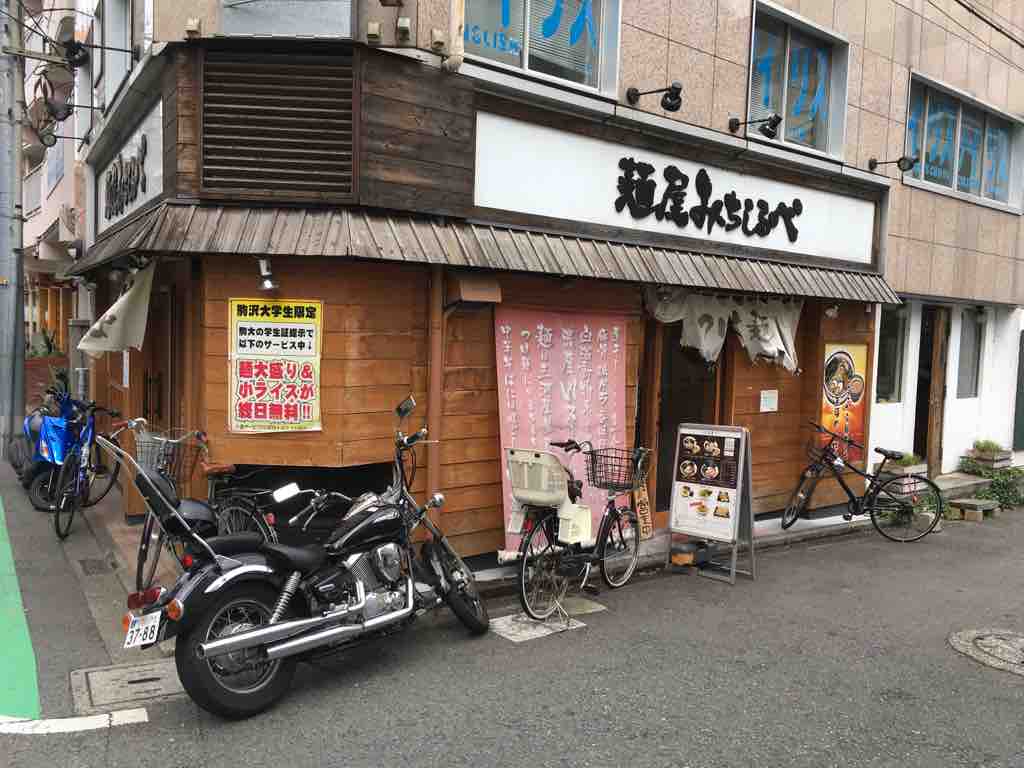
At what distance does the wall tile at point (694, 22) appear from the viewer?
8797 mm

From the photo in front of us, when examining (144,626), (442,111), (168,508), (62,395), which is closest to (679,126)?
(442,111)

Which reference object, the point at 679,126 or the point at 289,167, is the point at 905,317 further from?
the point at 289,167

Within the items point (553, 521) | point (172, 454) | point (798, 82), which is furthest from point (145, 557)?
point (798, 82)

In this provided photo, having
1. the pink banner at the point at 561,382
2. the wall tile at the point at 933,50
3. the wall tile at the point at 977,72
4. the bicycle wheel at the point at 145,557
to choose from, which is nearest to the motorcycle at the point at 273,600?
the bicycle wheel at the point at 145,557

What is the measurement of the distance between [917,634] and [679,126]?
5.61 metres

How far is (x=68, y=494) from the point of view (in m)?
8.91

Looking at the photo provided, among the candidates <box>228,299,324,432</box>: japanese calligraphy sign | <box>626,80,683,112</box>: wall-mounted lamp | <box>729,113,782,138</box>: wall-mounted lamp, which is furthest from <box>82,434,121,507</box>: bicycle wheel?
<box>729,113,782,138</box>: wall-mounted lamp

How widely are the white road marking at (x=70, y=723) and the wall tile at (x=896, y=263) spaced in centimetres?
1106

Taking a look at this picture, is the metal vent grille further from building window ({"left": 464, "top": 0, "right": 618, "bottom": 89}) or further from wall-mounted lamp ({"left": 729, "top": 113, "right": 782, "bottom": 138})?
wall-mounted lamp ({"left": 729, "top": 113, "right": 782, "bottom": 138})

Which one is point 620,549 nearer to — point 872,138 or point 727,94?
point 727,94

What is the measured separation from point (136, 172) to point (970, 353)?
46.0 feet

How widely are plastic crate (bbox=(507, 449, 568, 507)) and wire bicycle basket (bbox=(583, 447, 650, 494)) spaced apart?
2.51 feet

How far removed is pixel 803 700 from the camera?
5.33 m

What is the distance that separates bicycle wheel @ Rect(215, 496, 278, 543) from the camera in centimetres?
654
